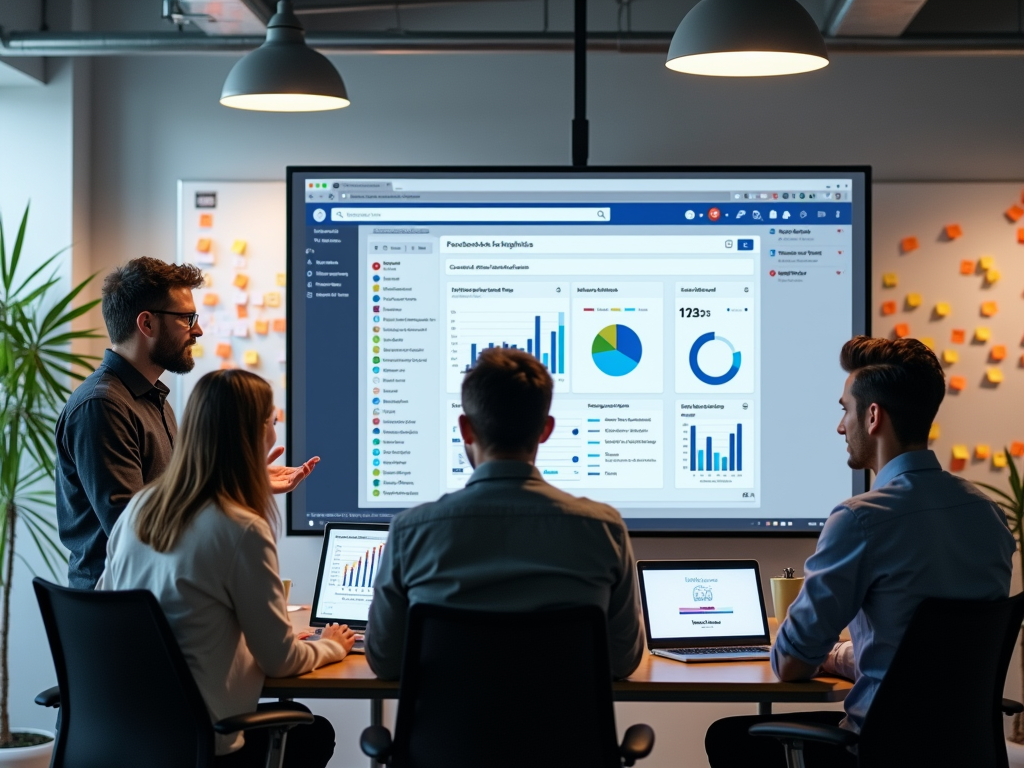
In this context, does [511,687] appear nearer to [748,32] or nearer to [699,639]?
[699,639]

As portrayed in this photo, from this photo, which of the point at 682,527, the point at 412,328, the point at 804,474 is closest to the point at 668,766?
the point at 682,527

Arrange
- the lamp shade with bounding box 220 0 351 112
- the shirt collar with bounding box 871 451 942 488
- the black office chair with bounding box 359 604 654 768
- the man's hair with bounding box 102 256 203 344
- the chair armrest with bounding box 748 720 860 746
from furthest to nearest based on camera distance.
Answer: the lamp shade with bounding box 220 0 351 112 < the man's hair with bounding box 102 256 203 344 < the shirt collar with bounding box 871 451 942 488 < the chair armrest with bounding box 748 720 860 746 < the black office chair with bounding box 359 604 654 768

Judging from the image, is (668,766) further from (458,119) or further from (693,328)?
(458,119)

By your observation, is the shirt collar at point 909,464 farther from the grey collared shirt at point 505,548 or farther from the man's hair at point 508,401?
the man's hair at point 508,401

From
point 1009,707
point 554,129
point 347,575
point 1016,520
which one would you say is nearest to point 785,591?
point 1009,707

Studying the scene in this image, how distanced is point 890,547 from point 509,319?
196cm

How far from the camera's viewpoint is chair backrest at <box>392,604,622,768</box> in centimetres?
192

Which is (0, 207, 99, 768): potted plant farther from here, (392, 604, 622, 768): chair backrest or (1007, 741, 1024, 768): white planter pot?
(1007, 741, 1024, 768): white planter pot

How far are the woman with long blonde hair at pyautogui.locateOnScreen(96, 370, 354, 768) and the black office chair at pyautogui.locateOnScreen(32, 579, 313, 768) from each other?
0.07 meters

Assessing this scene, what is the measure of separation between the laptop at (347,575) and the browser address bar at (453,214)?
142cm

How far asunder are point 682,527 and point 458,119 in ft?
5.96

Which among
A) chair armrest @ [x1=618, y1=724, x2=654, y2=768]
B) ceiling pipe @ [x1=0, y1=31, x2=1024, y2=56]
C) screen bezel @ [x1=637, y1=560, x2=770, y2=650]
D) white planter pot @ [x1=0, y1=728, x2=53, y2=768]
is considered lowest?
white planter pot @ [x1=0, y1=728, x2=53, y2=768]

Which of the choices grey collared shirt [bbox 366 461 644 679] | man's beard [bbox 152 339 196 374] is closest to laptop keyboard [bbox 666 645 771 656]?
grey collared shirt [bbox 366 461 644 679]

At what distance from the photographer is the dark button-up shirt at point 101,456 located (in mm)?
2775
